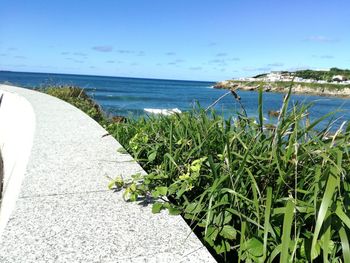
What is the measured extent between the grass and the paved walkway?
156 mm

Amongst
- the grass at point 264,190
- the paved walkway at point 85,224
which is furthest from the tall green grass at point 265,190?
the paved walkway at point 85,224

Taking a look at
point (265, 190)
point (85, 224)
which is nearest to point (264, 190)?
point (265, 190)

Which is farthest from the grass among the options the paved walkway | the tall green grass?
the paved walkway

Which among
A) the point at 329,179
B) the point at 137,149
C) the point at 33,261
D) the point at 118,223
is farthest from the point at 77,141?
the point at 329,179

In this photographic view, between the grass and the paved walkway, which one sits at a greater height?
the grass

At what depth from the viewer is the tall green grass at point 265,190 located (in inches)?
71.2

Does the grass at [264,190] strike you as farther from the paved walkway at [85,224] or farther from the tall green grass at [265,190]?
the paved walkway at [85,224]

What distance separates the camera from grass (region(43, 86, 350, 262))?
5.94 feet

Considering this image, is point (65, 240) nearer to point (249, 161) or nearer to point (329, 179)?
point (249, 161)

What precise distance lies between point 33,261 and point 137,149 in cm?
190

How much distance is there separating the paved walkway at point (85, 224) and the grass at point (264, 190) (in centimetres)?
16

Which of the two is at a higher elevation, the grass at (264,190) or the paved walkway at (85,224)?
the grass at (264,190)

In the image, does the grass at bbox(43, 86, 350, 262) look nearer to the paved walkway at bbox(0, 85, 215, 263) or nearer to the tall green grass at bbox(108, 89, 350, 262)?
the tall green grass at bbox(108, 89, 350, 262)

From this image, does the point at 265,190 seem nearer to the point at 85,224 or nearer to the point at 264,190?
the point at 264,190
